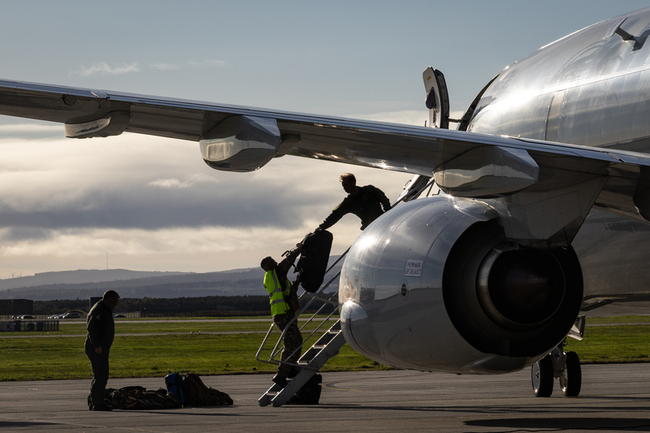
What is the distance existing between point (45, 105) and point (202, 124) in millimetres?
1189

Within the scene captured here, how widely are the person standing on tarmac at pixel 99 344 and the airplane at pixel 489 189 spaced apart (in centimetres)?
522

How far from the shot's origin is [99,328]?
45.2 feet

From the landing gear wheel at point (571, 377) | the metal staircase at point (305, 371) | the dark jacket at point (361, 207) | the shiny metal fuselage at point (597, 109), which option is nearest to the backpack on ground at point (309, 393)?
the metal staircase at point (305, 371)

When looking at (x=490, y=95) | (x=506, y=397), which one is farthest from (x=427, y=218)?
(x=506, y=397)

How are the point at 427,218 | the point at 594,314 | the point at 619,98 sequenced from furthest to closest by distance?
the point at 594,314 < the point at 427,218 < the point at 619,98

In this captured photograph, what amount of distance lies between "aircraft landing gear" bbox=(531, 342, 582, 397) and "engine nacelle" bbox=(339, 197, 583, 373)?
20.7 ft

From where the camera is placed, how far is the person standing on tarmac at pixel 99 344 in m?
13.3

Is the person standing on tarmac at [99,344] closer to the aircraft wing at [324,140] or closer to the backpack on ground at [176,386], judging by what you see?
the backpack on ground at [176,386]

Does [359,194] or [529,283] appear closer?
[529,283]

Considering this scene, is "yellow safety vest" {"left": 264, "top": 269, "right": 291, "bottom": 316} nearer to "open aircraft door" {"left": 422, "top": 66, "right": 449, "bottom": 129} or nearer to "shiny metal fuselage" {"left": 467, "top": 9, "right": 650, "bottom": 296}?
"open aircraft door" {"left": 422, "top": 66, "right": 449, "bottom": 129}

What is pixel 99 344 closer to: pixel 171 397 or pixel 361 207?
pixel 171 397

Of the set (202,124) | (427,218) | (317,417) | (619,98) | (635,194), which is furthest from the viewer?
(317,417)

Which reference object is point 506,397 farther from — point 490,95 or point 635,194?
point 635,194

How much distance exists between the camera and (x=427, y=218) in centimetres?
917
